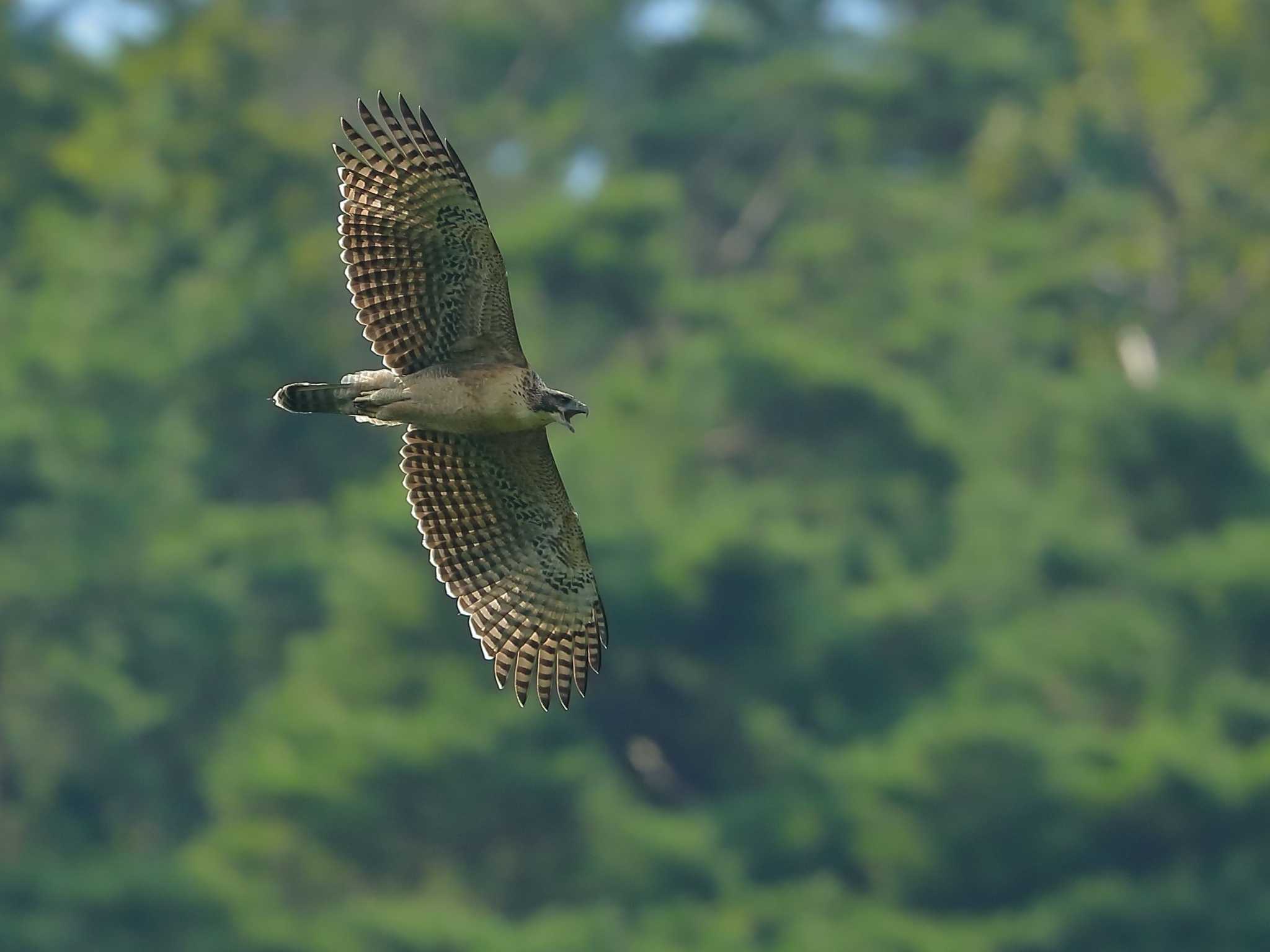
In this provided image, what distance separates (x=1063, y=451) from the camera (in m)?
41.3

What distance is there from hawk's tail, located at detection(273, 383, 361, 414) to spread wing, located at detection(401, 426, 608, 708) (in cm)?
84

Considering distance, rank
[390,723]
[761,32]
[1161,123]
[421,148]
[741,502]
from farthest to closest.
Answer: [761,32], [1161,123], [741,502], [390,723], [421,148]

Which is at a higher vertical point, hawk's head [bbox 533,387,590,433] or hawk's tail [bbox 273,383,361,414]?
hawk's head [bbox 533,387,590,433]

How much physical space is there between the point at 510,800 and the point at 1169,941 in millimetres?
7272

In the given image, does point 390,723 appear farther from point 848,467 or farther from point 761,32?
point 761,32

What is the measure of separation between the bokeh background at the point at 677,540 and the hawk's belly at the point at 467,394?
2047cm

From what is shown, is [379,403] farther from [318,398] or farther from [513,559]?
[513,559]

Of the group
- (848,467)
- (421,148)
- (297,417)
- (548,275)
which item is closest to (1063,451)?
(848,467)

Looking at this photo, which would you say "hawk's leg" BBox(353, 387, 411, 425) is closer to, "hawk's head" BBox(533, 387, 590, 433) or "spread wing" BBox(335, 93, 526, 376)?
"spread wing" BBox(335, 93, 526, 376)

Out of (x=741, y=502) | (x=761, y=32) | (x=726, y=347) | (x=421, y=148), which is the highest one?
(x=761, y=32)

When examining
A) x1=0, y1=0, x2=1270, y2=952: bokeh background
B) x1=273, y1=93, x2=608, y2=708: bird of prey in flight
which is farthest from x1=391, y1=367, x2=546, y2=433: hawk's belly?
x1=0, y1=0, x2=1270, y2=952: bokeh background

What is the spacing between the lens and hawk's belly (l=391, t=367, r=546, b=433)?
477 inches

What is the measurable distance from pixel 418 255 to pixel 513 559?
1.68 meters

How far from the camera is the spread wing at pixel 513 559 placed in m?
12.9
